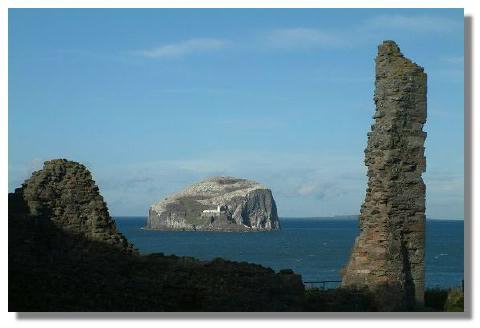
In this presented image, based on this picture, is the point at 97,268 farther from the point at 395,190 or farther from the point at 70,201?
Result: the point at 395,190

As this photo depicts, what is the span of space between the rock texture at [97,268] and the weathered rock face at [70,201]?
20 mm

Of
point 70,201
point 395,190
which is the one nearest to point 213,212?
point 395,190

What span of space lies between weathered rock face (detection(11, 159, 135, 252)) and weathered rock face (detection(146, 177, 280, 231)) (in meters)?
96.4

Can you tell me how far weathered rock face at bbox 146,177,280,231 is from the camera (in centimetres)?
11856

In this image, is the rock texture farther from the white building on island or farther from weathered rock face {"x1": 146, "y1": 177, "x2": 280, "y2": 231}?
the white building on island

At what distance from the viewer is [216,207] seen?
123062 mm

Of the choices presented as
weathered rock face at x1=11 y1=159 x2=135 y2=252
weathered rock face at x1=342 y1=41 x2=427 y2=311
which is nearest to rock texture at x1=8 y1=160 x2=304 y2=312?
weathered rock face at x1=11 y1=159 x2=135 y2=252

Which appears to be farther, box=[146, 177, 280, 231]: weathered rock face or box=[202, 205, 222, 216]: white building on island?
box=[202, 205, 222, 216]: white building on island

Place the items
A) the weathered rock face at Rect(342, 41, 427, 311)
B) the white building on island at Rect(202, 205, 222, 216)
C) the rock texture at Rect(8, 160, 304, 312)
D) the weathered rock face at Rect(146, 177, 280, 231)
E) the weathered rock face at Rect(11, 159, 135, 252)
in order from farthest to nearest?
the white building on island at Rect(202, 205, 222, 216) → the weathered rock face at Rect(146, 177, 280, 231) → the weathered rock face at Rect(342, 41, 427, 311) → the weathered rock face at Rect(11, 159, 135, 252) → the rock texture at Rect(8, 160, 304, 312)

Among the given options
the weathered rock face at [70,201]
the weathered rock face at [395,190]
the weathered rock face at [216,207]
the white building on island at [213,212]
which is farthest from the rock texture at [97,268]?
the white building on island at [213,212]

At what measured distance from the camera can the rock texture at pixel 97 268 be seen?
16938 millimetres

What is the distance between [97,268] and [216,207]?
105 meters

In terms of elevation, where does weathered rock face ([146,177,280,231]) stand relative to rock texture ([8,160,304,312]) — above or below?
above

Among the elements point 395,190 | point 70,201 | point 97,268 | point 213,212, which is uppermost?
point 213,212
